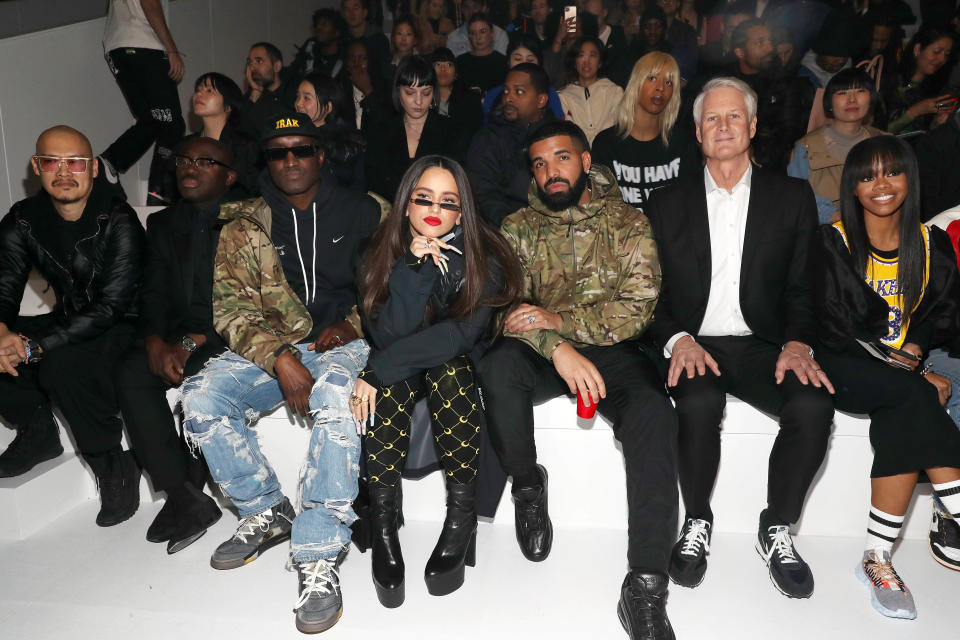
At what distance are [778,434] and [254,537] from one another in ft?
5.38

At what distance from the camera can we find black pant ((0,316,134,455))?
252cm

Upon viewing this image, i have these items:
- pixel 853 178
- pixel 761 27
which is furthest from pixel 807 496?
pixel 761 27

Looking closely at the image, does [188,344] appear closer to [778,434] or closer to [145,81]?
[778,434]

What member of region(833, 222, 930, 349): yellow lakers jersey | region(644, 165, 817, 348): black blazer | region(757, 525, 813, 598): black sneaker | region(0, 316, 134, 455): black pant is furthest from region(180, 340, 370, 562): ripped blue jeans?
region(833, 222, 930, 349): yellow lakers jersey

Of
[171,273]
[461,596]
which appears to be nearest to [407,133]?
[171,273]

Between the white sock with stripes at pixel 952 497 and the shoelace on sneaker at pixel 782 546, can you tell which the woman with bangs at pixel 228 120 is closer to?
the shoelace on sneaker at pixel 782 546

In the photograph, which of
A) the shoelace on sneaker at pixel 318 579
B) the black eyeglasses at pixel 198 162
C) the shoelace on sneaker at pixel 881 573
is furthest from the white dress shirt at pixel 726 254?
the black eyeglasses at pixel 198 162

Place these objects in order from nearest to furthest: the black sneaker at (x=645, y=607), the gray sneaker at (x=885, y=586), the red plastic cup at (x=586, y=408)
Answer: the black sneaker at (x=645, y=607)
the gray sneaker at (x=885, y=586)
the red plastic cup at (x=586, y=408)

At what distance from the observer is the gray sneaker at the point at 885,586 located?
6.53 ft

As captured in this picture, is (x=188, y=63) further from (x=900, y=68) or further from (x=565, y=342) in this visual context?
(x=900, y=68)

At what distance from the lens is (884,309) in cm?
233

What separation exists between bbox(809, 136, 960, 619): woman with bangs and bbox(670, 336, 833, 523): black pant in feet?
0.62

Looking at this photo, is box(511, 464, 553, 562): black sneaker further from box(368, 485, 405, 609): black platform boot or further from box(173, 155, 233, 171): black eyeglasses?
box(173, 155, 233, 171): black eyeglasses

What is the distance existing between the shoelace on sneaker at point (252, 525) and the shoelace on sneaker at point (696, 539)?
1294 millimetres
